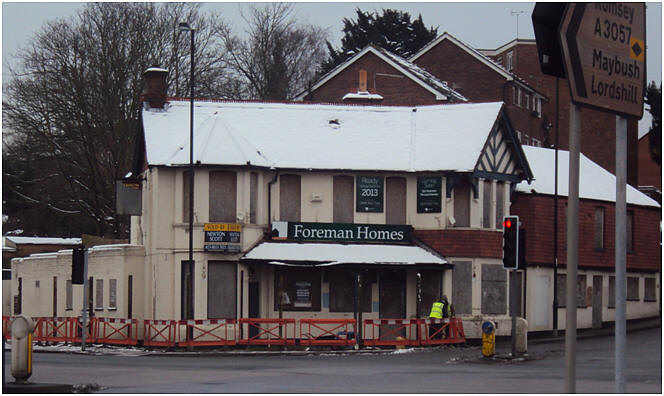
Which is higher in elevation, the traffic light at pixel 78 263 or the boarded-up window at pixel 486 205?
the boarded-up window at pixel 486 205

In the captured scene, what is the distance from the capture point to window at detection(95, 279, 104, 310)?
143 feet

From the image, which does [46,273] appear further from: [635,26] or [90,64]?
[635,26]

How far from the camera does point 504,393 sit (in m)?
18.5

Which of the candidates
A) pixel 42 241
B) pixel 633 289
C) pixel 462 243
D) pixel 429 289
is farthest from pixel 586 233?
pixel 42 241

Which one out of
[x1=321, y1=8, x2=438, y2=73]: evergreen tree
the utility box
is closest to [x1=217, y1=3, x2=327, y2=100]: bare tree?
[x1=321, y1=8, x2=438, y2=73]: evergreen tree

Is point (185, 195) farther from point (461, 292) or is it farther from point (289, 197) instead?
point (461, 292)

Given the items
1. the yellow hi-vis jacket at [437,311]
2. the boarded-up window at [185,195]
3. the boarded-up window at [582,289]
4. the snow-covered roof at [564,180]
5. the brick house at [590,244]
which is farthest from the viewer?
the boarded-up window at [582,289]

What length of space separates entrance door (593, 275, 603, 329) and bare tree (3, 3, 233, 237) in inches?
872

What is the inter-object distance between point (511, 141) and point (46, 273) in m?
20.2

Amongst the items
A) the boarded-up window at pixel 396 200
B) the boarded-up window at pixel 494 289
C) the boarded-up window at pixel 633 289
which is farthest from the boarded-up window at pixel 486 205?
the boarded-up window at pixel 633 289

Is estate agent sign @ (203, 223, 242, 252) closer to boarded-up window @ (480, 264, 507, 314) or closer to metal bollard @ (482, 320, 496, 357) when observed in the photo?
boarded-up window @ (480, 264, 507, 314)

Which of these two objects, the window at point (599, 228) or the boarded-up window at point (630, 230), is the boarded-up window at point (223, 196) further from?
the boarded-up window at point (630, 230)

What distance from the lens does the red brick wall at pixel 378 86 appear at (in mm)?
58844

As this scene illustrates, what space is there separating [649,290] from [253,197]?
822 inches
